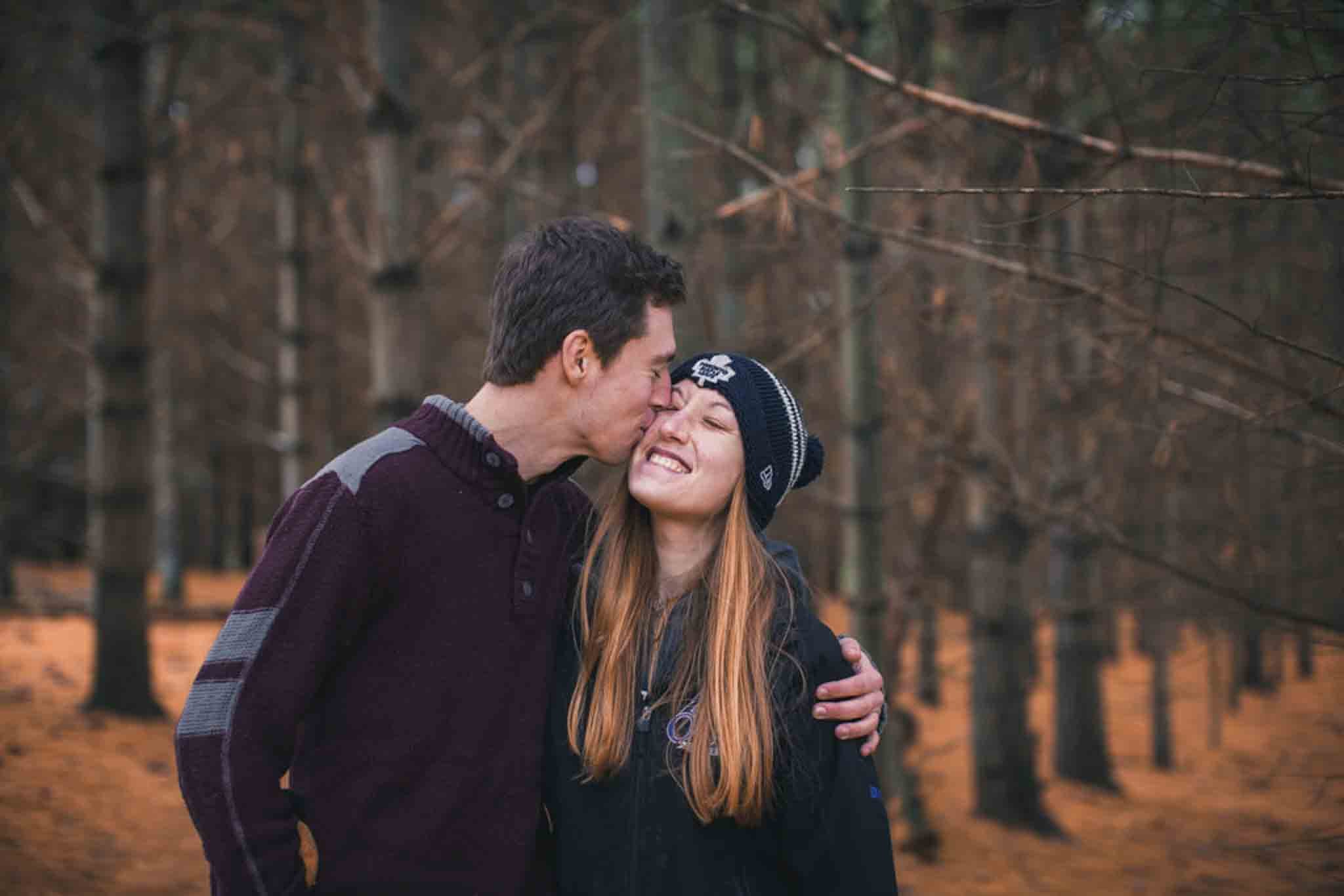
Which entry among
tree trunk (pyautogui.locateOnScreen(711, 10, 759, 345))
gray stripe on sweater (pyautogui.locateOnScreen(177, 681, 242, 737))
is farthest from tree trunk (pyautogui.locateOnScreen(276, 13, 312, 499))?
gray stripe on sweater (pyautogui.locateOnScreen(177, 681, 242, 737))

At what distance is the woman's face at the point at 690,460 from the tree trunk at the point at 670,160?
1.63 m

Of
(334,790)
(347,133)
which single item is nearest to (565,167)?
(347,133)

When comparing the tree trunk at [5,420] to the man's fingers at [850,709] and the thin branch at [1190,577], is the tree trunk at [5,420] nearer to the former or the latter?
the thin branch at [1190,577]

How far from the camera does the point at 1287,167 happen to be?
9.55ft

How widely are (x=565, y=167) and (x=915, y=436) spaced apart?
13.7 feet

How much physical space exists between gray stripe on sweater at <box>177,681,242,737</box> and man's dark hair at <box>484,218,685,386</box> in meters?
0.92

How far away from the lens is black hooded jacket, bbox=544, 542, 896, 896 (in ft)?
7.81

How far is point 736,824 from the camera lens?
2443mm

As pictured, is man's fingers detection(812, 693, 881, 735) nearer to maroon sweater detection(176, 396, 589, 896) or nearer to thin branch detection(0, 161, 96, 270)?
maroon sweater detection(176, 396, 589, 896)

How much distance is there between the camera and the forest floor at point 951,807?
5051 millimetres

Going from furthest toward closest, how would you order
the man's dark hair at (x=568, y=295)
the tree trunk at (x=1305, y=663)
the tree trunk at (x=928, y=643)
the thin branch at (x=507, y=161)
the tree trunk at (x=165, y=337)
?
the tree trunk at (x=1305, y=663)
the tree trunk at (x=165, y=337)
the tree trunk at (x=928, y=643)
the thin branch at (x=507, y=161)
the man's dark hair at (x=568, y=295)

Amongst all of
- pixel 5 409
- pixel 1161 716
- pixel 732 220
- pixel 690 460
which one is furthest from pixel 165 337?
pixel 690 460

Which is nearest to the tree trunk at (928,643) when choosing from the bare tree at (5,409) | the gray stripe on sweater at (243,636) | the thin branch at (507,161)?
the thin branch at (507,161)

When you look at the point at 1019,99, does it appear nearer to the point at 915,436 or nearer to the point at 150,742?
the point at 915,436
